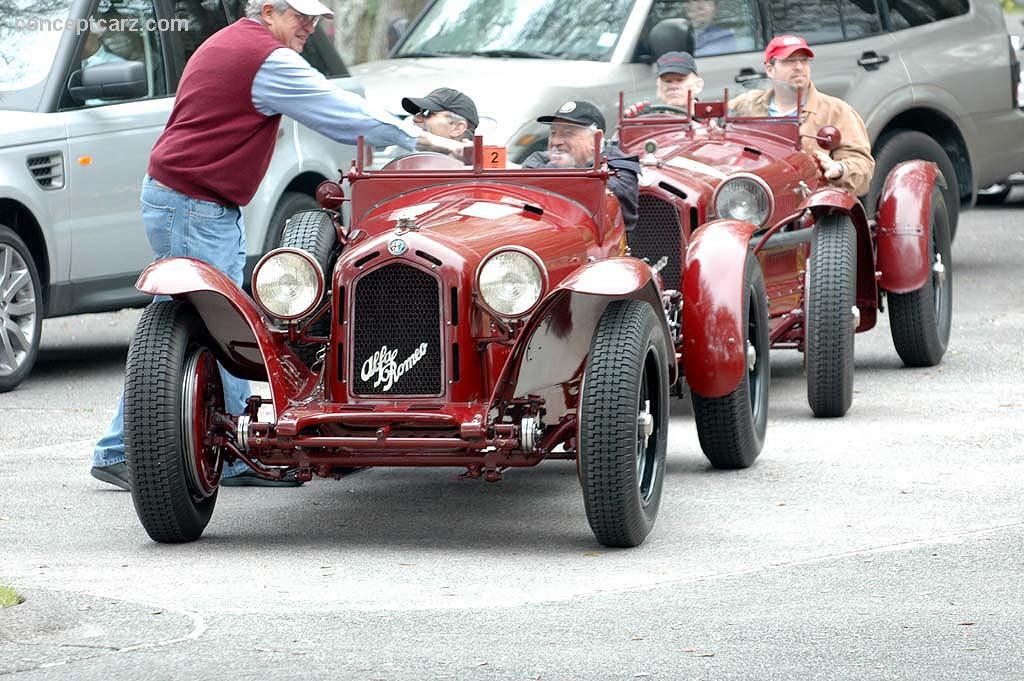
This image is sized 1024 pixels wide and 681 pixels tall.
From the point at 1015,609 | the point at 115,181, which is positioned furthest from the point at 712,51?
the point at 1015,609

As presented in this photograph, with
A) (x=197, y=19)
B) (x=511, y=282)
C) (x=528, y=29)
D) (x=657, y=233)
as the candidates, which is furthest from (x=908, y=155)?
(x=511, y=282)

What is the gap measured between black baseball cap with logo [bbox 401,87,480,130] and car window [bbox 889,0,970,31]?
6.17 meters

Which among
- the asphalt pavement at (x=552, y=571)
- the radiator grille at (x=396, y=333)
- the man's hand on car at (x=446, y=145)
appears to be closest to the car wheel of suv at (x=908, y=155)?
the asphalt pavement at (x=552, y=571)

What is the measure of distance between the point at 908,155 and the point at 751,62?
1.42 meters

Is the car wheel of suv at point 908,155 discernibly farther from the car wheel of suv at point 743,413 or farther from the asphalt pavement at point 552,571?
the car wheel of suv at point 743,413

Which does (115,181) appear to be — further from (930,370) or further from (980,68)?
(980,68)

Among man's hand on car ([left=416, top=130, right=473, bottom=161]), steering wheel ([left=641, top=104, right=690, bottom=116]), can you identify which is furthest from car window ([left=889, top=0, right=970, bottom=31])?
man's hand on car ([left=416, top=130, right=473, bottom=161])

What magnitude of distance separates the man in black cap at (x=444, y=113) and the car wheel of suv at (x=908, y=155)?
18.6 ft

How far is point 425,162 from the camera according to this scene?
25.3 feet

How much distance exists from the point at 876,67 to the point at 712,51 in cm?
130

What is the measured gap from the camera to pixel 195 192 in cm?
766

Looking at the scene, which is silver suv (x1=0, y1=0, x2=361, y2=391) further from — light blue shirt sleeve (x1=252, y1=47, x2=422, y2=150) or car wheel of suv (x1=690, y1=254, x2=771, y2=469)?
car wheel of suv (x1=690, y1=254, x2=771, y2=469)

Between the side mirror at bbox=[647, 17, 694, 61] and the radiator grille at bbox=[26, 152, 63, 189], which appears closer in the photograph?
the radiator grille at bbox=[26, 152, 63, 189]

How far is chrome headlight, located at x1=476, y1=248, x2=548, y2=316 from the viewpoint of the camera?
6586 mm
